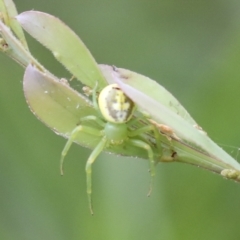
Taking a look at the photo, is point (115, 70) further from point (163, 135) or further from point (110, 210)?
point (110, 210)

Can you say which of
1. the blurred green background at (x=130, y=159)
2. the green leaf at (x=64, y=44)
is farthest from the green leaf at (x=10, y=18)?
the blurred green background at (x=130, y=159)

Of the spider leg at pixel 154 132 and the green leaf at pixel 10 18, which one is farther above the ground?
the green leaf at pixel 10 18

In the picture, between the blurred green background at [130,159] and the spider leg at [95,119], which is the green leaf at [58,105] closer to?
the spider leg at [95,119]

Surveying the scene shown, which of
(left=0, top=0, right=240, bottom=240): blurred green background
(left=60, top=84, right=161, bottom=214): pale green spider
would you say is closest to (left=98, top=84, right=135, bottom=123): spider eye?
(left=60, top=84, right=161, bottom=214): pale green spider

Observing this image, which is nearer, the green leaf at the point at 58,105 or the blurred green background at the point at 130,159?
the green leaf at the point at 58,105

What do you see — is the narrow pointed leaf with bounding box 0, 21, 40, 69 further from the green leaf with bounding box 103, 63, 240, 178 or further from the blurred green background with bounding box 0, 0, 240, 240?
the blurred green background with bounding box 0, 0, 240, 240

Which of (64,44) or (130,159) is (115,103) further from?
(130,159)
